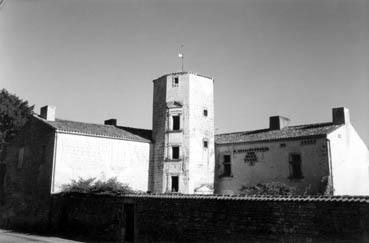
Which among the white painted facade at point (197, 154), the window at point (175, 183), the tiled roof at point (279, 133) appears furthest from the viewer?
the window at point (175, 183)

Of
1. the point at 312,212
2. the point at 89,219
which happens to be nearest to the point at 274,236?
the point at 312,212

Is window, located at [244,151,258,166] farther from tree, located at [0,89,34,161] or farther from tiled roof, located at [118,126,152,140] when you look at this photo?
tree, located at [0,89,34,161]

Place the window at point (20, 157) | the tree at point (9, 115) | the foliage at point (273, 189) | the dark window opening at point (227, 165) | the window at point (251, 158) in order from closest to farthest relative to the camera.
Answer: the foliage at point (273, 189)
the window at point (251, 158)
the window at point (20, 157)
the dark window opening at point (227, 165)
the tree at point (9, 115)

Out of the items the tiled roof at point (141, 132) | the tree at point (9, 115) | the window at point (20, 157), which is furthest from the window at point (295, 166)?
the tree at point (9, 115)

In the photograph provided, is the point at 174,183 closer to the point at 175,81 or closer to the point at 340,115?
the point at 175,81

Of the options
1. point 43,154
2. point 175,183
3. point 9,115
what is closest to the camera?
point 43,154

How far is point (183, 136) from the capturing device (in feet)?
87.4

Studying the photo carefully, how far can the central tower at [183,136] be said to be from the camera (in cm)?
2625

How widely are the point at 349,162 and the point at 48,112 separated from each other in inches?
843

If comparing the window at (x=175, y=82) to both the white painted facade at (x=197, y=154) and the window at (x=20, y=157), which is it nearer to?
the white painted facade at (x=197, y=154)

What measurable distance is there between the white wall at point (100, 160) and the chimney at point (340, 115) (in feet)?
45.3

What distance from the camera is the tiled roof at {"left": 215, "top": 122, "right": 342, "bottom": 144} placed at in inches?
961

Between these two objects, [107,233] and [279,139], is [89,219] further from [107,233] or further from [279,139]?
[279,139]

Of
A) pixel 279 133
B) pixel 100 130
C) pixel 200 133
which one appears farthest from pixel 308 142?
pixel 100 130
